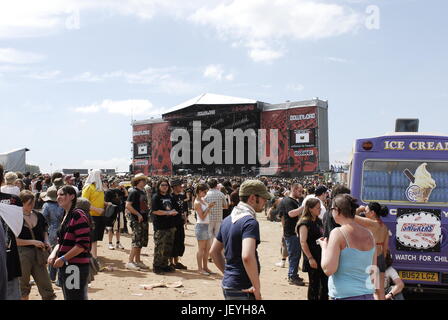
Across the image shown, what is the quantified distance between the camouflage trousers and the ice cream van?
374 cm

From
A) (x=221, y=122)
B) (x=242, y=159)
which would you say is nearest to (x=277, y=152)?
(x=242, y=159)

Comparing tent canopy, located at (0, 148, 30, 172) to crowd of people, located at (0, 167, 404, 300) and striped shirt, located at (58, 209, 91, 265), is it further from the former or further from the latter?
striped shirt, located at (58, 209, 91, 265)

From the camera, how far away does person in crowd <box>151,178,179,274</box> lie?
888 cm

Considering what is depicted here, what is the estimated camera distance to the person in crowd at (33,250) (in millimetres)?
5586

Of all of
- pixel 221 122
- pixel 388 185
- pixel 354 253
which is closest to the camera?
pixel 354 253

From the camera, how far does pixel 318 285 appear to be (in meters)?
5.98

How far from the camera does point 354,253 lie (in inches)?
146

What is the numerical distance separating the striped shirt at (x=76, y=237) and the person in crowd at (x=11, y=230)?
1093 mm

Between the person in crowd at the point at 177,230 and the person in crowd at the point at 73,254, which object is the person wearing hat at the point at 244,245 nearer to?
the person in crowd at the point at 73,254

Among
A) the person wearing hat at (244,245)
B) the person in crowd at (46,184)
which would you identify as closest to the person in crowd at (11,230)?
the person wearing hat at (244,245)

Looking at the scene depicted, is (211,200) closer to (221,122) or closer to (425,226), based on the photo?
(425,226)

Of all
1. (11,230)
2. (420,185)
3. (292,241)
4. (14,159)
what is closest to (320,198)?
(292,241)

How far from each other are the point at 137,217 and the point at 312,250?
4.16 m
